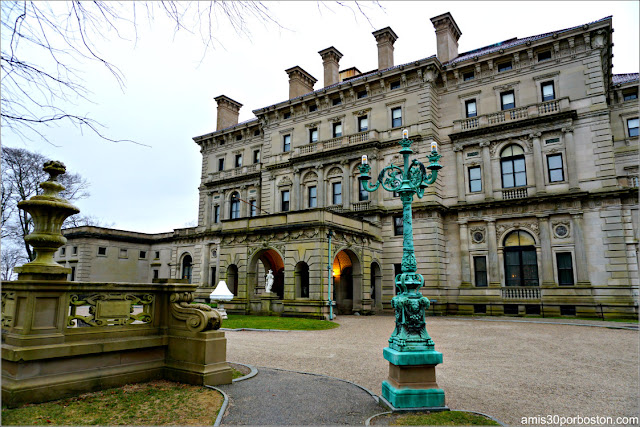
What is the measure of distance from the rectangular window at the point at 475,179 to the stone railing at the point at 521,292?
7.18m

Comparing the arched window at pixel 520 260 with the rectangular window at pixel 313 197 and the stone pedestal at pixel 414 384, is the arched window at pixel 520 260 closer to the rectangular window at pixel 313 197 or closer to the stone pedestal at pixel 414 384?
the rectangular window at pixel 313 197

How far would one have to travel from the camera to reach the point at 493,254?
1095 inches

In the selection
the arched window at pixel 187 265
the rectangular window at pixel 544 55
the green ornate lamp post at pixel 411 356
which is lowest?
the green ornate lamp post at pixel 411 356

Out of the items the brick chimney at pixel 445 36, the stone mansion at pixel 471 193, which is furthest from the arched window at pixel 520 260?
the brick chimney at pixel 445 36

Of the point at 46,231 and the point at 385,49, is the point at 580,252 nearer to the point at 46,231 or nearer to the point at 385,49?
the point at 385,49

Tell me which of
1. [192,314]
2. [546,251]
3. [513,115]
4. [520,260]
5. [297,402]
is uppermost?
[513,115]

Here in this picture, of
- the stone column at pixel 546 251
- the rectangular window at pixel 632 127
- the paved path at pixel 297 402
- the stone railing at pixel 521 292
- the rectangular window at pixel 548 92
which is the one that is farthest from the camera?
the rectangular window at pixel 632 127

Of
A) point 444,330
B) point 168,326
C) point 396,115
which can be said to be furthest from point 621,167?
point 168,326

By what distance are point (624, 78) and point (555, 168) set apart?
49.5 feet

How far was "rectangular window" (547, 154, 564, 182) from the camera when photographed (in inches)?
1052

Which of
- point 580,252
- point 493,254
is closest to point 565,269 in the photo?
point 580,252

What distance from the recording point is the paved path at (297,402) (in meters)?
6.10

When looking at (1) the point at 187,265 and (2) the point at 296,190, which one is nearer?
(2) the point at 296,190

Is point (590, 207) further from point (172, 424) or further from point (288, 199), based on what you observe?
point (172, 424)
